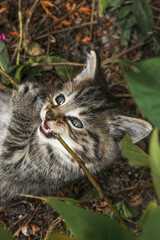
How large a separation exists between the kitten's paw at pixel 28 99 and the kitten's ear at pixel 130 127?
743 millimetres

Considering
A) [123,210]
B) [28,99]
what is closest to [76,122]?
[28,99]

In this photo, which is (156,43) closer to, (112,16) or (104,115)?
(112,16)

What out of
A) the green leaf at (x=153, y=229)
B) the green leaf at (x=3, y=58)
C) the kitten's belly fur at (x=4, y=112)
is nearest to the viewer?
the green leaf at (x=153, y=229)

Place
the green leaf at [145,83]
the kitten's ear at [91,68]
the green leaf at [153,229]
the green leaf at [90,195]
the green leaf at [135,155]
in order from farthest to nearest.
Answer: the green leaf at [90,195], the kitten's ear at [91,68], the green leaf at [135,155], the green leaf at [145,83], the green leaf at [153,229]

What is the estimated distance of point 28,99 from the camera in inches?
105

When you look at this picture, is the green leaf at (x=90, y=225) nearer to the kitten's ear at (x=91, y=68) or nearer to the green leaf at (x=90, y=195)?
the kitten's ear at (x=91, y=68)

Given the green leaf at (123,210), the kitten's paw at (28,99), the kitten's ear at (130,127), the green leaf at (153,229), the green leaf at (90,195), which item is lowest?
the green leaf at (123,210)

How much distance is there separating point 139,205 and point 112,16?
2363 mm

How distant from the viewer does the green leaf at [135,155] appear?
46.0 inches

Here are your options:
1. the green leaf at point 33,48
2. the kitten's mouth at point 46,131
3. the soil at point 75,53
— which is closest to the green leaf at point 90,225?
the kitten's mouth at point 46,131

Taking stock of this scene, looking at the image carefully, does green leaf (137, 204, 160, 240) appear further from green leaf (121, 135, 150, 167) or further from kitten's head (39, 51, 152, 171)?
kitten's head (39, 51, 152, 171)

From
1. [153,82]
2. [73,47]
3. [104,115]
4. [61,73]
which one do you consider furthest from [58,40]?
[153,82]

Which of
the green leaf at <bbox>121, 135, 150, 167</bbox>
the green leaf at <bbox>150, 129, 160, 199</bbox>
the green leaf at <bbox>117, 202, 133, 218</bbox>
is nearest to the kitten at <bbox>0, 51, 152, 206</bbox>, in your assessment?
the green leaf at <bbox>117, 202, 133, 218</bbox>

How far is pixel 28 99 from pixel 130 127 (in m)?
1.02
